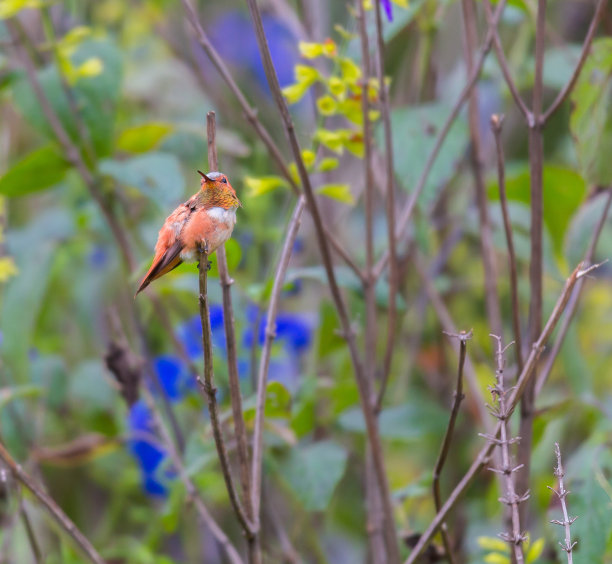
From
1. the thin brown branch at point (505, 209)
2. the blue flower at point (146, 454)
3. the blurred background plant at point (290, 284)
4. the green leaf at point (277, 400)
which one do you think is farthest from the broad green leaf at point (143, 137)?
the thin brown branch at point (505, 209)

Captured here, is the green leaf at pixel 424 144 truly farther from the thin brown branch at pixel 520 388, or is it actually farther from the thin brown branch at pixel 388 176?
the thin brown branch at pixel 520 388

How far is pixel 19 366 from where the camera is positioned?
1.33m

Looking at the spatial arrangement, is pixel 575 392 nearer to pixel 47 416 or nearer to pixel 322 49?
pixel 322 49

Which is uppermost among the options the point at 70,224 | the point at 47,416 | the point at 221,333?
the point at 70,224

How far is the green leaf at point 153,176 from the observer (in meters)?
1.19

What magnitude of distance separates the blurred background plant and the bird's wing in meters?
0.21

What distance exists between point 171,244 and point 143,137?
77cm

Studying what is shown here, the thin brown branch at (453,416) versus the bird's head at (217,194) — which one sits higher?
the bird's head at (217,194)

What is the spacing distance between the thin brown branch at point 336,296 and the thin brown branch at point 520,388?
15 cm

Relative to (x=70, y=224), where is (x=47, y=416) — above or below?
below

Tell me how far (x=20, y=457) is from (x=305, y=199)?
820mm

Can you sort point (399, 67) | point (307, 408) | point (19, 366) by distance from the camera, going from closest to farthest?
point (307, 408), point (19, 366), point (399, 67)

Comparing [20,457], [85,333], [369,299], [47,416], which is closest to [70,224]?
[85,333]

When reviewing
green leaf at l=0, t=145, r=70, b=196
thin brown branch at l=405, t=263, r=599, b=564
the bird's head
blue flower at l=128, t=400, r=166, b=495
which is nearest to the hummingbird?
the bird's head
